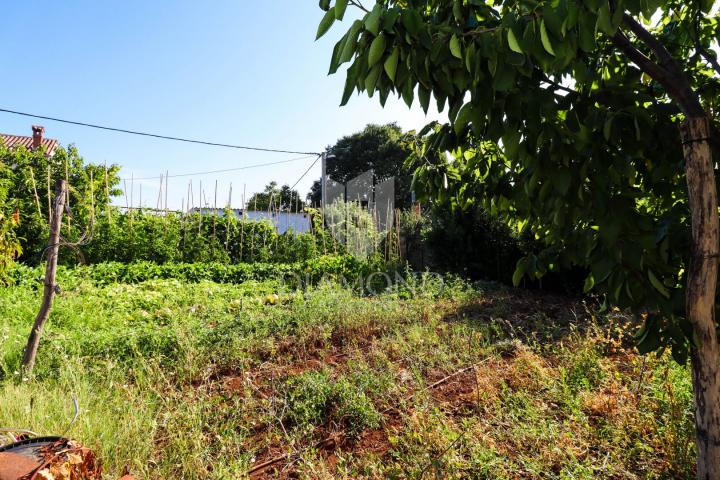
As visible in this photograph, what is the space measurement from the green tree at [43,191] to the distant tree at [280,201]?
415cm

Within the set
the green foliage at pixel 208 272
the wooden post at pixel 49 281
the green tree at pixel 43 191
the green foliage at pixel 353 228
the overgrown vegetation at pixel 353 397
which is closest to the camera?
the overgrown vegetation at pixel 353 397

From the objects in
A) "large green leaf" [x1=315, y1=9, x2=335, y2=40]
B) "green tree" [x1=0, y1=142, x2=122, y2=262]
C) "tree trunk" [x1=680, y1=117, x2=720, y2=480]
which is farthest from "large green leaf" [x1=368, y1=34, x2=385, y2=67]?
"green tree" [x1=0, y1=142, x2=122, y2=262]

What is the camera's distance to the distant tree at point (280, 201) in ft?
41.6

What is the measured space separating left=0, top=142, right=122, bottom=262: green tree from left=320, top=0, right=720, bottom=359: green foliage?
877 centimetres

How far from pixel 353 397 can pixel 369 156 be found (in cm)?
2837

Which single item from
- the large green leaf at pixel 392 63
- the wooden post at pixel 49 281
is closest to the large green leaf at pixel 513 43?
the large green leaf at pixel 392 63

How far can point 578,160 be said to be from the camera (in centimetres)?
138

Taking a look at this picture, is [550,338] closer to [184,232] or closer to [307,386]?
[307,386]

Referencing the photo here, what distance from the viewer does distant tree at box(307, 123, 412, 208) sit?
2902 cm

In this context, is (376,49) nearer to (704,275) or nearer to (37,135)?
(704,275)

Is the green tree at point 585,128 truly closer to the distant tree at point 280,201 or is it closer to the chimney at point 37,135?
the distant tree at point 280,201

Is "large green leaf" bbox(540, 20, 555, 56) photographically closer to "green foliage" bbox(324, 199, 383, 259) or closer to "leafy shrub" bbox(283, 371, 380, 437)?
"leafy shrub" bbox(283, 371, 380, 437)

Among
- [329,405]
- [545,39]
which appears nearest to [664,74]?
[545,39]

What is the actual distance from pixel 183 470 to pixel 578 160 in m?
2.27
